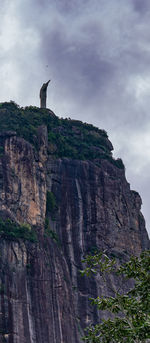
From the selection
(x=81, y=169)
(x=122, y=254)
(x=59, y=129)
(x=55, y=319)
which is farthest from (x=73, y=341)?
(x=59, y=129)

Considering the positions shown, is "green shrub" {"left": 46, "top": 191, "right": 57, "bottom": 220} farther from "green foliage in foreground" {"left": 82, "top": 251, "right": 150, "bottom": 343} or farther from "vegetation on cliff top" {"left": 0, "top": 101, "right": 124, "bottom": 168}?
"green foliage in foreground" {"left": 82, "top": 251, "right": 150, "bottom": 343}

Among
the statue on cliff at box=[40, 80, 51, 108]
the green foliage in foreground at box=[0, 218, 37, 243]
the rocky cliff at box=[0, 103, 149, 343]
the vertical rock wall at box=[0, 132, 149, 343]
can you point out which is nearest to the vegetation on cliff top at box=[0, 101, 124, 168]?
the rocky cliff at box=[0, 103, 149, 343]

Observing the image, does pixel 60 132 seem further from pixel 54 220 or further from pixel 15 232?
pixel 15 232

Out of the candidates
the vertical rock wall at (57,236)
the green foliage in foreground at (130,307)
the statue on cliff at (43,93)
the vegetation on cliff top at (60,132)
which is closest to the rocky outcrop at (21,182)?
the vertical rock wall at (57,236)

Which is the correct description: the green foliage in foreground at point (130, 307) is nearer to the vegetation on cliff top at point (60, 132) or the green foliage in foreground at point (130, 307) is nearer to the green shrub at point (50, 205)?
the green shrub at point (50, 205)

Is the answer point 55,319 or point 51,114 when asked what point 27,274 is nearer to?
point 55,319
